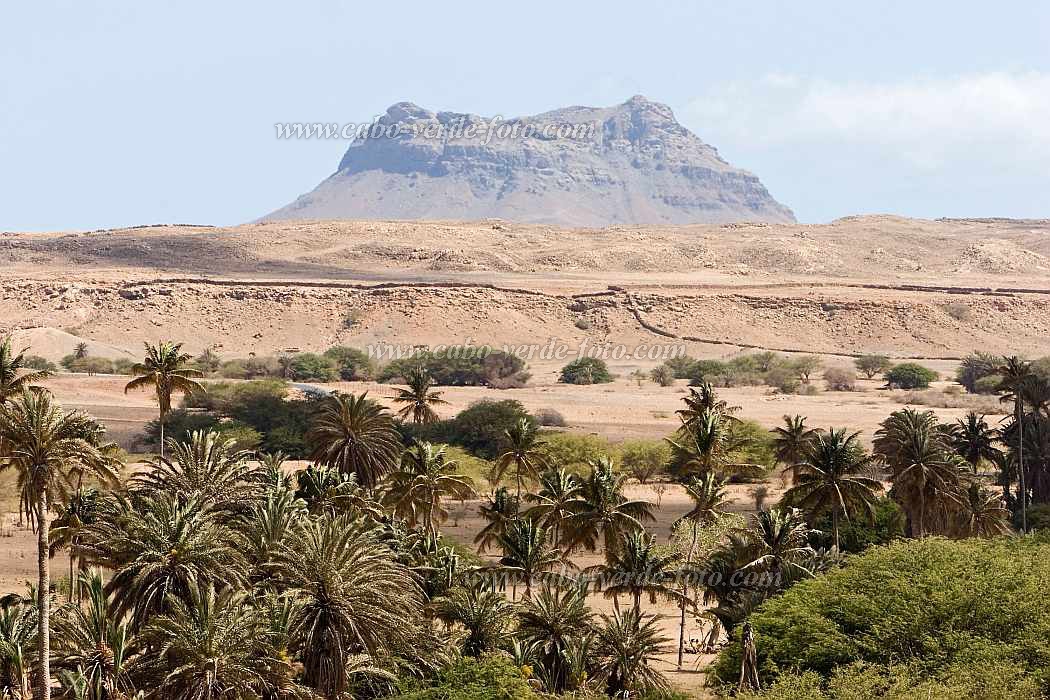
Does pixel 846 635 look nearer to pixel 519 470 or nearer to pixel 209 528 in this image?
pixel 209 528

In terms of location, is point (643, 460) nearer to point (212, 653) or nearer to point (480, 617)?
point (480, 617)

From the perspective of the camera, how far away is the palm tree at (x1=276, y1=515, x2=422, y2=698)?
28438mm

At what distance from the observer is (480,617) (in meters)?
33.1

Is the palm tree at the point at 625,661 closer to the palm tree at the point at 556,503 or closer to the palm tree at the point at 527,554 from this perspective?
the palm tree at the point at 527,554

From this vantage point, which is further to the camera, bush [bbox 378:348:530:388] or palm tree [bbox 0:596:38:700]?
bush [bbox 378:348:530:388]

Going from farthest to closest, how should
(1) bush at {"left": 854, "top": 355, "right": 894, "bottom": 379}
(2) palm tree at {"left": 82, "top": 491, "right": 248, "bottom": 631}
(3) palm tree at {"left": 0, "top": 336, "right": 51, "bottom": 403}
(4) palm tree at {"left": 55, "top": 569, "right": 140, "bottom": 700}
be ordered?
1. (1) bush at {"left": 854, "top": 355, "right": 894, "bottom": 379}
2. (3) palm tree at {"left": 0, "top": 336, "right": 51, "bottom": 403}
3. (2) palm tree at {"left": 82, "top": 491, "right": 248, "bottom": 631}
4. (4) palm tree at {"left": 55, "top": 569, "right": 140, "bottom": 700}

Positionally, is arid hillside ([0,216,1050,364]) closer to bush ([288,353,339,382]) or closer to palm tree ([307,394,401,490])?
bush ([288,353,339,382])

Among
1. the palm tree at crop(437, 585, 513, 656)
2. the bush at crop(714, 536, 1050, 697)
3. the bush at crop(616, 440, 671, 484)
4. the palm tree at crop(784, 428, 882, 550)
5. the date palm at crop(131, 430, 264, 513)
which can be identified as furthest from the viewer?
the bush at crop(616, 440, 671, 484)

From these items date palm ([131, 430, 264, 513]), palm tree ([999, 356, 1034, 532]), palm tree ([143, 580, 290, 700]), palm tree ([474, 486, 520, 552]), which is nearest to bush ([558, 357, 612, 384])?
palm tree ([999, 356, 1034, 532])

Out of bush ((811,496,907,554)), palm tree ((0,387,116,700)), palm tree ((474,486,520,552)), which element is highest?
palm tree ((0,387,116,700))

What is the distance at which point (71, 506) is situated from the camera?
37.4 meters

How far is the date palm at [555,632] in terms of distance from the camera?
31953 millimetres

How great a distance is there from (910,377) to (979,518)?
69.2m

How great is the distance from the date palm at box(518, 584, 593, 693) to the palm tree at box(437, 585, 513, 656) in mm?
695
